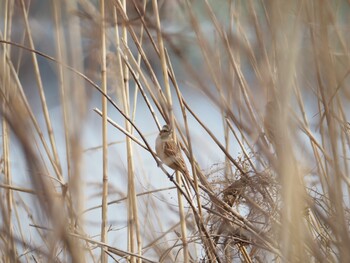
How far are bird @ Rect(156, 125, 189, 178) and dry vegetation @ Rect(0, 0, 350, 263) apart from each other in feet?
0.09

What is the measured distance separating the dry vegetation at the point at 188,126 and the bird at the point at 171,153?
0.03 meters

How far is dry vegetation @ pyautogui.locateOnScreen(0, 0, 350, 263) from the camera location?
0.98 meters

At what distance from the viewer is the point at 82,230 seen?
150 centimetres

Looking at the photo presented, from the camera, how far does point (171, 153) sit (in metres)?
1.61

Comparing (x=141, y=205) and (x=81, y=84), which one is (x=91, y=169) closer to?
(x=141, y=205)

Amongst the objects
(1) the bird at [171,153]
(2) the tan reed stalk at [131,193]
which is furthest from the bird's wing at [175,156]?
(2) the tan reed stalk at [131,193]

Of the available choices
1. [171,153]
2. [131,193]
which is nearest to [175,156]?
[171,153]

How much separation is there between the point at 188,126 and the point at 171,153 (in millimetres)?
244

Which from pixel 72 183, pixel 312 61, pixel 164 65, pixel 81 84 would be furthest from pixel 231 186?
pixel 72 183

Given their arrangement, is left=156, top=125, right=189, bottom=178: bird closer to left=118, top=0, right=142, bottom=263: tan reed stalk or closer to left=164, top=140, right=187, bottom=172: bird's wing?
left=164, top=140, right=187, bottom=172: bird's wing

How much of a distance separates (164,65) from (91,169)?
1.31 feet

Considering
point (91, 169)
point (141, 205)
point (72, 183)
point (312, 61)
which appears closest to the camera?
point (72, 183)

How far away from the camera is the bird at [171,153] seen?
1597 millimetres

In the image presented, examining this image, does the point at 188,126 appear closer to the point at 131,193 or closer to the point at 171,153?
the point at 171,153
